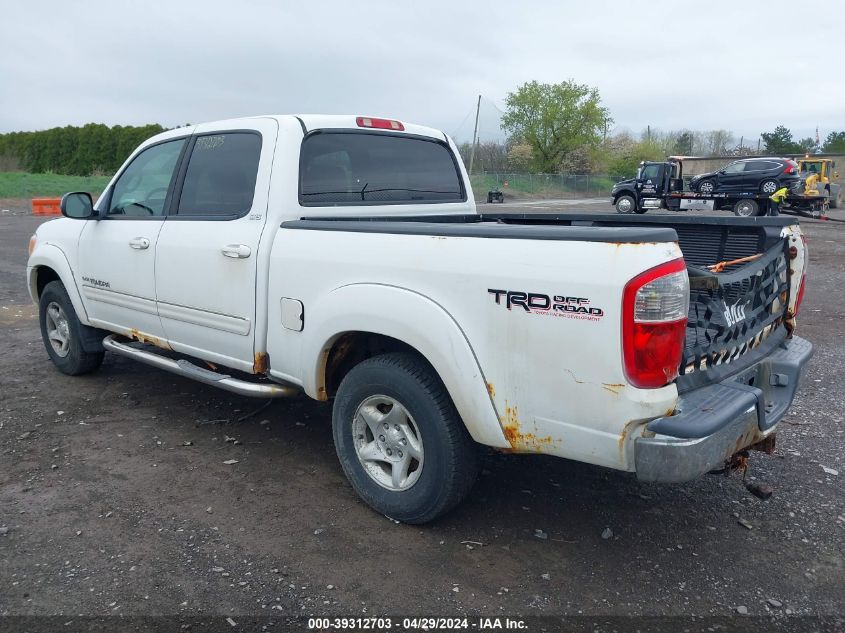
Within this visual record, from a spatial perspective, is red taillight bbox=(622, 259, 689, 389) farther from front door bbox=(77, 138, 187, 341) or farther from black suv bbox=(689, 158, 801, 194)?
black suv bbox=(689, 158, 801, 194)

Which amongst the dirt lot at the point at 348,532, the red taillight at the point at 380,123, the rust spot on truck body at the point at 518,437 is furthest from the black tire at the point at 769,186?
the rust spot on truck body at the point at 518,437

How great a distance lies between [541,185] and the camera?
49125 millimetres

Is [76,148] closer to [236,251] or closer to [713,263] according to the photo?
[236,251]

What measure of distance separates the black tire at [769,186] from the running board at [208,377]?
25.1m

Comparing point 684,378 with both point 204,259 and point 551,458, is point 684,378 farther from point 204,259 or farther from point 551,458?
point 204,259

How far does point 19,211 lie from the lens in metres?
27.0

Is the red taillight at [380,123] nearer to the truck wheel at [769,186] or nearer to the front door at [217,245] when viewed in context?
the front door at [217,245]

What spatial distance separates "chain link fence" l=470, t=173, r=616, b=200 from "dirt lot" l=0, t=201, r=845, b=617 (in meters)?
38.9

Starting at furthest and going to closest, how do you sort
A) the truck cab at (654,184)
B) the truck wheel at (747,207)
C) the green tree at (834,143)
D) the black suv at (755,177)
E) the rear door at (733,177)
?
the green tree at (834,143)
the truck cab at (654,184)
the rear door at (733,177)
the truck wheel at (747,207)
the black suv at (755,177)

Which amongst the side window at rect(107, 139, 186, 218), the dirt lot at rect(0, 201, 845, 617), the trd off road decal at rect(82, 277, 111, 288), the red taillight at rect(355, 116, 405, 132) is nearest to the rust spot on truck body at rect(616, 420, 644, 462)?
the dirt lot at rect(0, 201, 845, 617)

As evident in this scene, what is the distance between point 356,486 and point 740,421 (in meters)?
1.85

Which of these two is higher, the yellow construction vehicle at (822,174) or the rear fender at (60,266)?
the yellow construction vehicle at (822,174)

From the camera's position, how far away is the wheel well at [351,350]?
350 cm

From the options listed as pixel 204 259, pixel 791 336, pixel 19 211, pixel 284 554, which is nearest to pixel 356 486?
pixel 284 554
